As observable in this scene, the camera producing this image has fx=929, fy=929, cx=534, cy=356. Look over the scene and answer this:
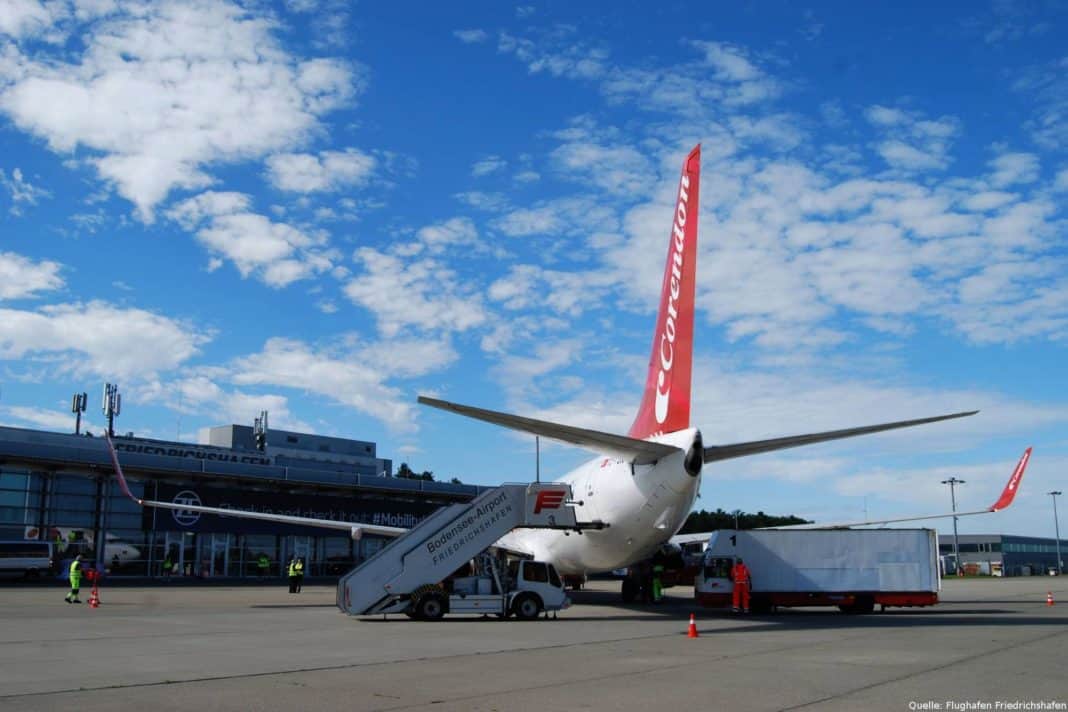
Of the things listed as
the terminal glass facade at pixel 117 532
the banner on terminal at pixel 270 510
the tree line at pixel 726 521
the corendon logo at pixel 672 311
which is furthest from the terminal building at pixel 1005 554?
the corendon logo at pixel 672 311

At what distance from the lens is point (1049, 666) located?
14.2 metres

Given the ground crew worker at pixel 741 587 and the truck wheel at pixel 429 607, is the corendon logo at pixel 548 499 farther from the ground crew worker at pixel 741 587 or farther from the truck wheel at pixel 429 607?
the ground crew worker at pixel 741 587

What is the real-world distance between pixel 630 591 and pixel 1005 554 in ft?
355

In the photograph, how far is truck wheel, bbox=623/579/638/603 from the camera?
33438mm

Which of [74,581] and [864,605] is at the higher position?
[74,581]

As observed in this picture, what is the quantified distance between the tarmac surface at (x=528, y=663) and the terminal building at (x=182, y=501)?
28.8m

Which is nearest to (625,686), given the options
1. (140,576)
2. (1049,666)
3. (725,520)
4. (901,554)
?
(1049,666)

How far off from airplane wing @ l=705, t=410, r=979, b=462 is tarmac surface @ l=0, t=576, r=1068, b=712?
4.07 m

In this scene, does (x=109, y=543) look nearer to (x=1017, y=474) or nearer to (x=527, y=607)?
(x=527, y=607)

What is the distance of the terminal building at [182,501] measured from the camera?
169 feet

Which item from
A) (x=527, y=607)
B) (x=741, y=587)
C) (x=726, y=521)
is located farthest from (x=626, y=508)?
(x=726, y=521)

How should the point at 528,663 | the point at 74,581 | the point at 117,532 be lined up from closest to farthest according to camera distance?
the point at 528,663, the point at 74,581, the point at 117,532

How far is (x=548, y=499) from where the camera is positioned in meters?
24.8

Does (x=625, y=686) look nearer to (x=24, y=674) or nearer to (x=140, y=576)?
(x=24, y=674)
